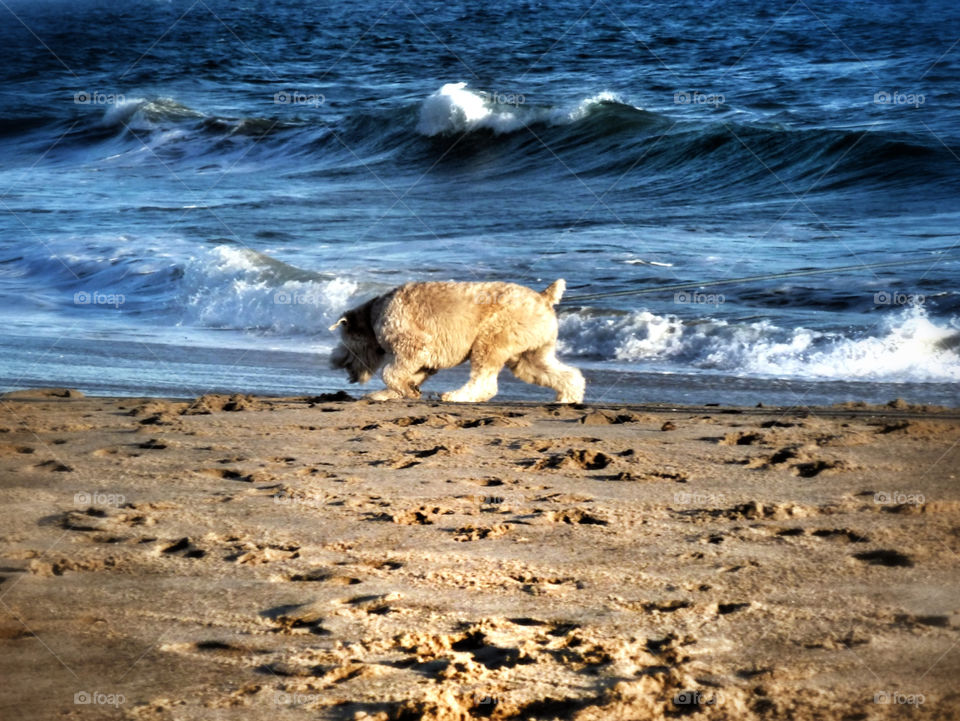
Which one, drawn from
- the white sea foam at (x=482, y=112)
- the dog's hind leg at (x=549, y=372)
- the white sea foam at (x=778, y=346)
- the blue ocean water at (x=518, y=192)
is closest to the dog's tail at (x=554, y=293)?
the dog's hind leg at (x=549, y=372)

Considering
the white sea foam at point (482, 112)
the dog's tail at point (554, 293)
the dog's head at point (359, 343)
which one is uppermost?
the white sea foam at point (482, 112)

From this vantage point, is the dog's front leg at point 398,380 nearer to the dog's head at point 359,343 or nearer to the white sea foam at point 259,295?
the dog's head at point 359,343

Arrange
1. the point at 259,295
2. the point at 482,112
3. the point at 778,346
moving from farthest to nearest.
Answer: the point at 482,112
the point at 259,295
the point at 778,346

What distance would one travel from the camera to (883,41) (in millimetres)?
25359

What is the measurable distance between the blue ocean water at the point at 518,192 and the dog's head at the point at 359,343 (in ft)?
3.98

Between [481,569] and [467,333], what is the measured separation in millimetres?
3683

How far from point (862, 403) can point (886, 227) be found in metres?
8.06

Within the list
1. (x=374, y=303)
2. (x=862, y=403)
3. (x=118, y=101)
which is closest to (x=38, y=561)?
(x=374, y=303)

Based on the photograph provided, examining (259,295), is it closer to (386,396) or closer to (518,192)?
(386,396)

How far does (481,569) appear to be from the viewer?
16.4ft

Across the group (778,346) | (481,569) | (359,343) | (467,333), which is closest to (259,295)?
(359,343)

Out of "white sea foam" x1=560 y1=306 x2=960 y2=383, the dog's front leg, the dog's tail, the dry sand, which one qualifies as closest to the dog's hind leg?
the dog's tail

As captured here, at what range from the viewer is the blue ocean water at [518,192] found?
11227 millimetres

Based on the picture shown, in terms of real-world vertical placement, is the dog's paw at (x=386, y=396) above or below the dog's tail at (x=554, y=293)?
below
